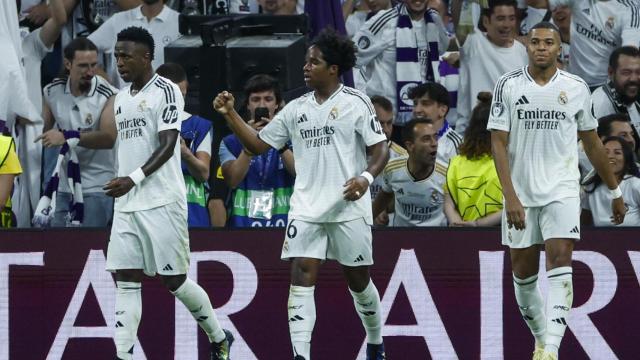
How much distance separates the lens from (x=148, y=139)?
10.3 meters

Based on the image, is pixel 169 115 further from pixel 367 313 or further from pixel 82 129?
pixel 82 129

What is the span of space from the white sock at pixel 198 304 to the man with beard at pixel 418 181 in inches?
83.1

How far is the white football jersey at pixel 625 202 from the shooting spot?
468 inches

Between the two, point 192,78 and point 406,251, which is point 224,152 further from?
point 406,251

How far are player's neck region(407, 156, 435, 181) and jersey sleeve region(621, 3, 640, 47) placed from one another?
2.80 m

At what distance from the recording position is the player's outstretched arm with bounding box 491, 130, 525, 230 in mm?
9922

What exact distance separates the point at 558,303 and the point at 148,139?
2.84 metres

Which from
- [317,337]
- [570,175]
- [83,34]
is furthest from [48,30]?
[570,175]

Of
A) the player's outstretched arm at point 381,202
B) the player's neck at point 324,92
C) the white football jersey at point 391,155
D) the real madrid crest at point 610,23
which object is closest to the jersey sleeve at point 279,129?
the player's neck at point 324,92

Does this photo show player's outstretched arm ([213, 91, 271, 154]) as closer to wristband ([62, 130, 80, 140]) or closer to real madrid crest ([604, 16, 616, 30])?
wristband ([62, 130, 80, 140])

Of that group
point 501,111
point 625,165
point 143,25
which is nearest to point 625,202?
point 625,165

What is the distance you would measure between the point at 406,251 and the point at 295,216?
1.52 metres

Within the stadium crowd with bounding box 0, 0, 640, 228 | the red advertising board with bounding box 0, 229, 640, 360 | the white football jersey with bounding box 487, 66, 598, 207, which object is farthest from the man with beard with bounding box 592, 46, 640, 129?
the white football jersey with bounding box 487, 66, 598, 207

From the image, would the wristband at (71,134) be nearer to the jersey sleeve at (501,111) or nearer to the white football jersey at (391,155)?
the white football jersey at (391,155)
